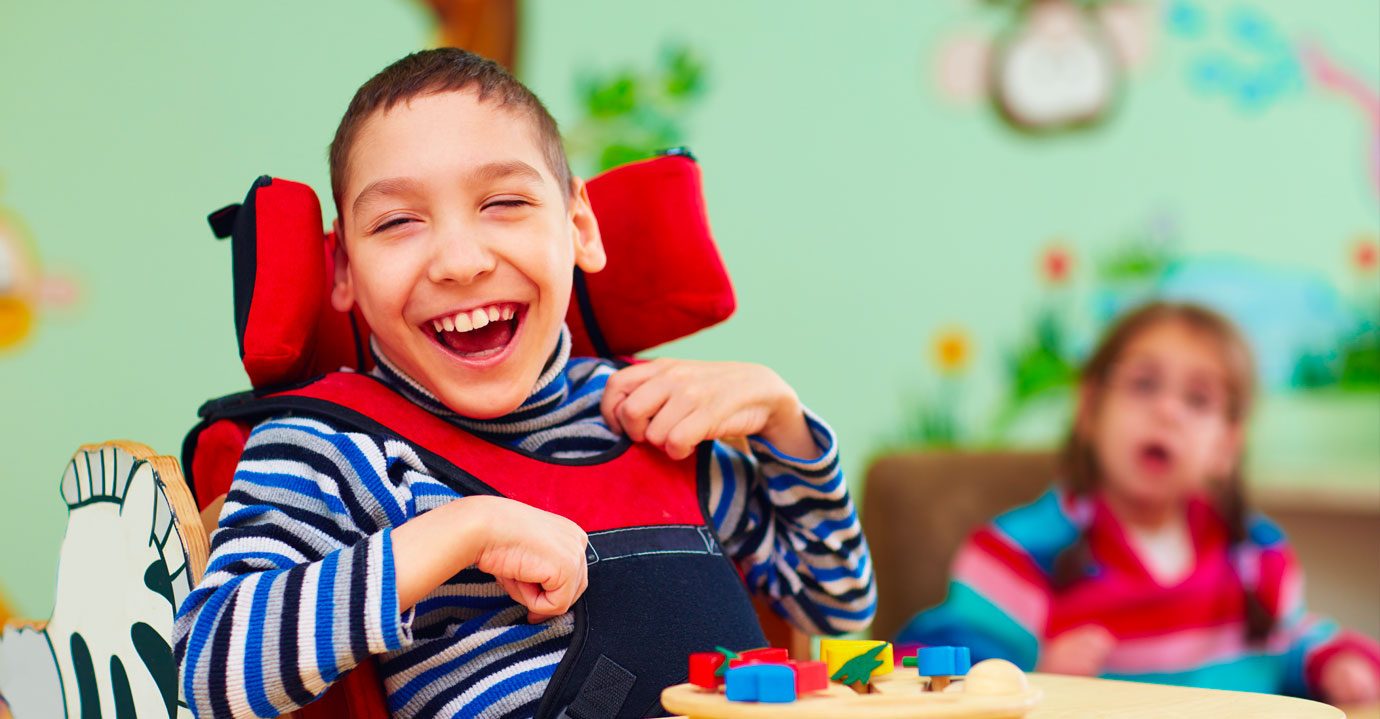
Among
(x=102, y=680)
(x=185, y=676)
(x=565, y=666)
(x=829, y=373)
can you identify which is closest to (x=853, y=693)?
(x=565, y=666)

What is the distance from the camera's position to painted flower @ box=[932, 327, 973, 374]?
2.15m

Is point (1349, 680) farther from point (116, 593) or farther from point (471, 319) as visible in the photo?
point (116, 593)

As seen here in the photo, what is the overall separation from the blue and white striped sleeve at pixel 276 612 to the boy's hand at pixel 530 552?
5 centimetres

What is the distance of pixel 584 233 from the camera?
0.90 metres

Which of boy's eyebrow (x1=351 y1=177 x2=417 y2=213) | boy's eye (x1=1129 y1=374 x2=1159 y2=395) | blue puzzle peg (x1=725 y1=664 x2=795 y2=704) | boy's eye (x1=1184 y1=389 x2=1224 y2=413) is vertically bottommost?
boy's eye (x1=1184 y1=389 x2=1224 y2=413)

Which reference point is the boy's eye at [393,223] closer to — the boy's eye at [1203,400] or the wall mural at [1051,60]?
the boy's eye at [1203,400]

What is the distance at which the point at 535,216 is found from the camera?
2.63 ft

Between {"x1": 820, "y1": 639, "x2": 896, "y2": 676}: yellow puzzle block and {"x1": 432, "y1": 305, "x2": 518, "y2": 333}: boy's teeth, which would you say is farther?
{"x1": 432, "y1": 305, "x2": 518, "y2": 333}: boy's teeth

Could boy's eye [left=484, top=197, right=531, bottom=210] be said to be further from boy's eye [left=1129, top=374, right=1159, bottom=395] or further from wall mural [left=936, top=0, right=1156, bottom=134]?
wall mural [left=936, top=0, right=1156, bottom=134]

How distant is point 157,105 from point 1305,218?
5.85 feet

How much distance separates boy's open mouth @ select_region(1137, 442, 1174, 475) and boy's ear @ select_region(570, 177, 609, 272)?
119cm

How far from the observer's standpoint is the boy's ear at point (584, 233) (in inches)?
35.0

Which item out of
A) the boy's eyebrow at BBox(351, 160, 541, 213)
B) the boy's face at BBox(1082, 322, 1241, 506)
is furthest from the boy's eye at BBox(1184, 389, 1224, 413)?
the boy's eyebrow at BBox(351, 160, 541, 213)

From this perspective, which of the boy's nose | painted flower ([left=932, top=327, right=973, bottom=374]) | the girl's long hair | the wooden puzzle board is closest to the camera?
the wooden puzzle board
